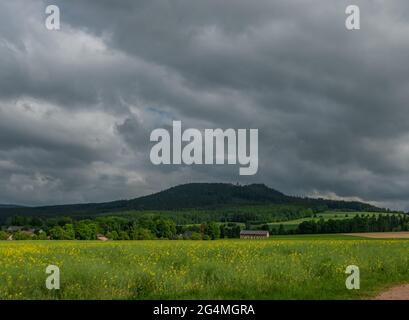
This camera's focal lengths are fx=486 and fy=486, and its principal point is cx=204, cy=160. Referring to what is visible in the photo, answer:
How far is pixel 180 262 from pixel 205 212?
82198 millimetres

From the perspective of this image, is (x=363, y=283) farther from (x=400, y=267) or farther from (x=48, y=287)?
(x=48, y=287)

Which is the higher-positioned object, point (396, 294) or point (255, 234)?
point (396, 294)

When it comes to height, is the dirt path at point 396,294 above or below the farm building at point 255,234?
above

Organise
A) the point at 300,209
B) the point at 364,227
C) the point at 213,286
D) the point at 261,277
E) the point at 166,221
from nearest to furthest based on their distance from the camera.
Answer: the point at 213,286 < the point at 261,277 < the point at 166,221 < the point at 364,227 < the point at 300,209

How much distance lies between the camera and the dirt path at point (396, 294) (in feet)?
49.9

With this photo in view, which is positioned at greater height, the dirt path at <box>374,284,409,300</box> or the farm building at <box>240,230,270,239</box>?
the dirt path at <box>374,284,409,300</box>

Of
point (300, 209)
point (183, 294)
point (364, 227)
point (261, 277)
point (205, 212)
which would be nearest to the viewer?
A: point (183, 294)

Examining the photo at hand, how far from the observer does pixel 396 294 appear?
52.5 ft

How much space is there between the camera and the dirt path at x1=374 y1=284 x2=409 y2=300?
49.9 feet

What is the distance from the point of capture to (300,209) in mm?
115750

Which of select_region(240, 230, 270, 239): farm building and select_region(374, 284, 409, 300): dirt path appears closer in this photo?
select_region(374, 284, 409, 300): dirt path

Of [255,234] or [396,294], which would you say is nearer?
[396,294]

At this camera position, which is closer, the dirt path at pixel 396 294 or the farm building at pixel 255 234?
the dirt path at pixel 396 294
